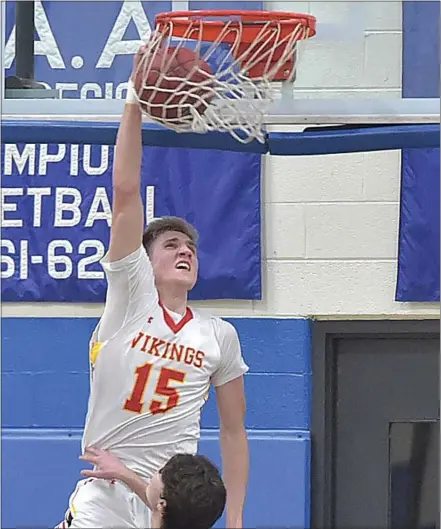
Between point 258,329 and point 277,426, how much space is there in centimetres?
30

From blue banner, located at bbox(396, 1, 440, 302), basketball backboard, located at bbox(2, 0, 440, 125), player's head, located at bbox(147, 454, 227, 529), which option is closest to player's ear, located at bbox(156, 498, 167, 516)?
player's head, located at bbox(147, 454, 227, 529)

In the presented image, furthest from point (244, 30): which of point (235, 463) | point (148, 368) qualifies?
point (235, 463)

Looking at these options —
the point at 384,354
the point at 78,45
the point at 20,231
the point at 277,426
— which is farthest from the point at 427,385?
the point at 78,45

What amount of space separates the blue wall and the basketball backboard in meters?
0.94

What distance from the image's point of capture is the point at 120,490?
8.57 ft

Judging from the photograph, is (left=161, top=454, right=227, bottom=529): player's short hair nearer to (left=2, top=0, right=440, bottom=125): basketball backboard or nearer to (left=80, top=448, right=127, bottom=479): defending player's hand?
(left=80, top=448, right=127, bottom=479): defending player's hand

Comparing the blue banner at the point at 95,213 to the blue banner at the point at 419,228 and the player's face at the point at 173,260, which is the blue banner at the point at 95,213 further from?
the player's face at the point at 173,260

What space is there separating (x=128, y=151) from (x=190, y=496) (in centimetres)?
70

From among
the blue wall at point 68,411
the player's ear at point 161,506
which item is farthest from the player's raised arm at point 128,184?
the blue wall at point 68,411

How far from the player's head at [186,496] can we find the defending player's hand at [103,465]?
0.26 metres

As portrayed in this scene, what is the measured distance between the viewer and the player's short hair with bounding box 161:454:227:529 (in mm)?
2230

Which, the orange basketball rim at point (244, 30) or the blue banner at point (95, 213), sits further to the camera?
the blue banner at point (95, 213)

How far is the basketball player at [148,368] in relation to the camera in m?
2.61

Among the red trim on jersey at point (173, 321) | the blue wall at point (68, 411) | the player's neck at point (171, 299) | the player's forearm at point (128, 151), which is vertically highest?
the player's forearm at point (128, 151)
